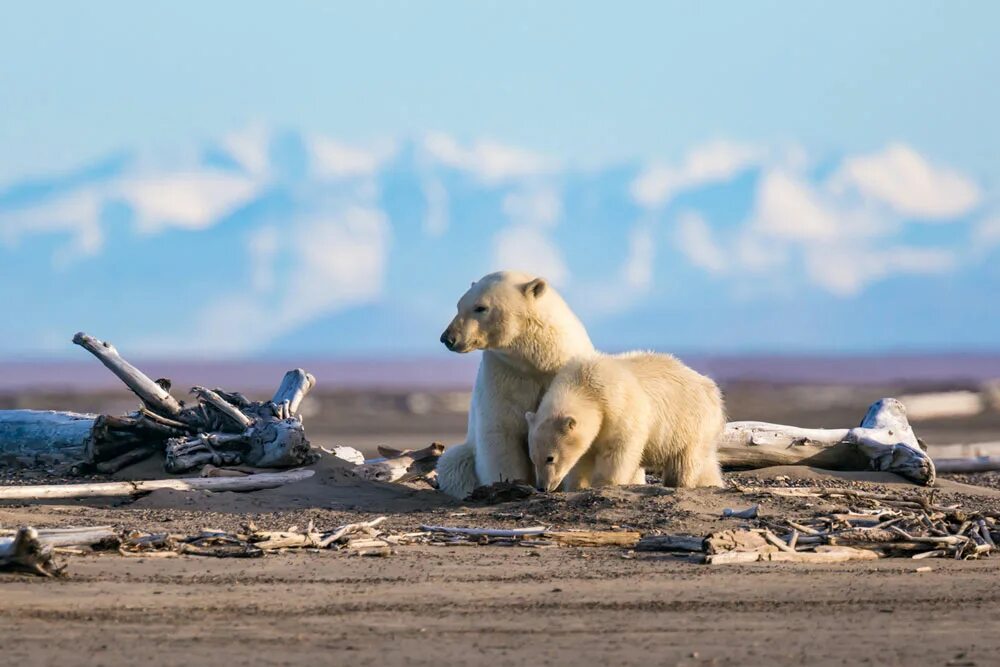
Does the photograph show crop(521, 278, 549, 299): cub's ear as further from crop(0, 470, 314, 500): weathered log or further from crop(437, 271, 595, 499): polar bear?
crop(0, 470, 314, 500): weathered log

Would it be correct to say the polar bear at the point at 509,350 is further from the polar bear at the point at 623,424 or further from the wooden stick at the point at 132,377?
the wooden stick at the point at 132,377

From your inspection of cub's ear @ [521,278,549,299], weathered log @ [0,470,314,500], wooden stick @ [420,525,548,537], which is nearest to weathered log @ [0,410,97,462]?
weathered log @ [0,470,314,500]

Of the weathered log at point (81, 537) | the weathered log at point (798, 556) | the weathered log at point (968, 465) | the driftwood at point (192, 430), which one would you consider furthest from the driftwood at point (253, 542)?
the weathered log at point (968, 465)

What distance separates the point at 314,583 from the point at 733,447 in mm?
6814

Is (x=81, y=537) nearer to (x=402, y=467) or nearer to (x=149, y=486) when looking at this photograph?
(x=149, y=486)

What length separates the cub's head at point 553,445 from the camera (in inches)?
408

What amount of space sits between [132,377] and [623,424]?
14.8 ft

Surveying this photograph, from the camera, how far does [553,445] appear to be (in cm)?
1041

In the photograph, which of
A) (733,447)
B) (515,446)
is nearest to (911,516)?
(515,446)

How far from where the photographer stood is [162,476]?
1225cm

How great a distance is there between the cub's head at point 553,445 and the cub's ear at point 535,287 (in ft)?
3.21

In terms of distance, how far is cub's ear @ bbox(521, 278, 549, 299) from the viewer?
11.1 metres

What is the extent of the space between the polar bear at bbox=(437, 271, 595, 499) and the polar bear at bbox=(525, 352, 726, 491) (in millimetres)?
275

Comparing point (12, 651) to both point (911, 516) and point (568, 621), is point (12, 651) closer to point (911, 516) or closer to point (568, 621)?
point (568, 621)
